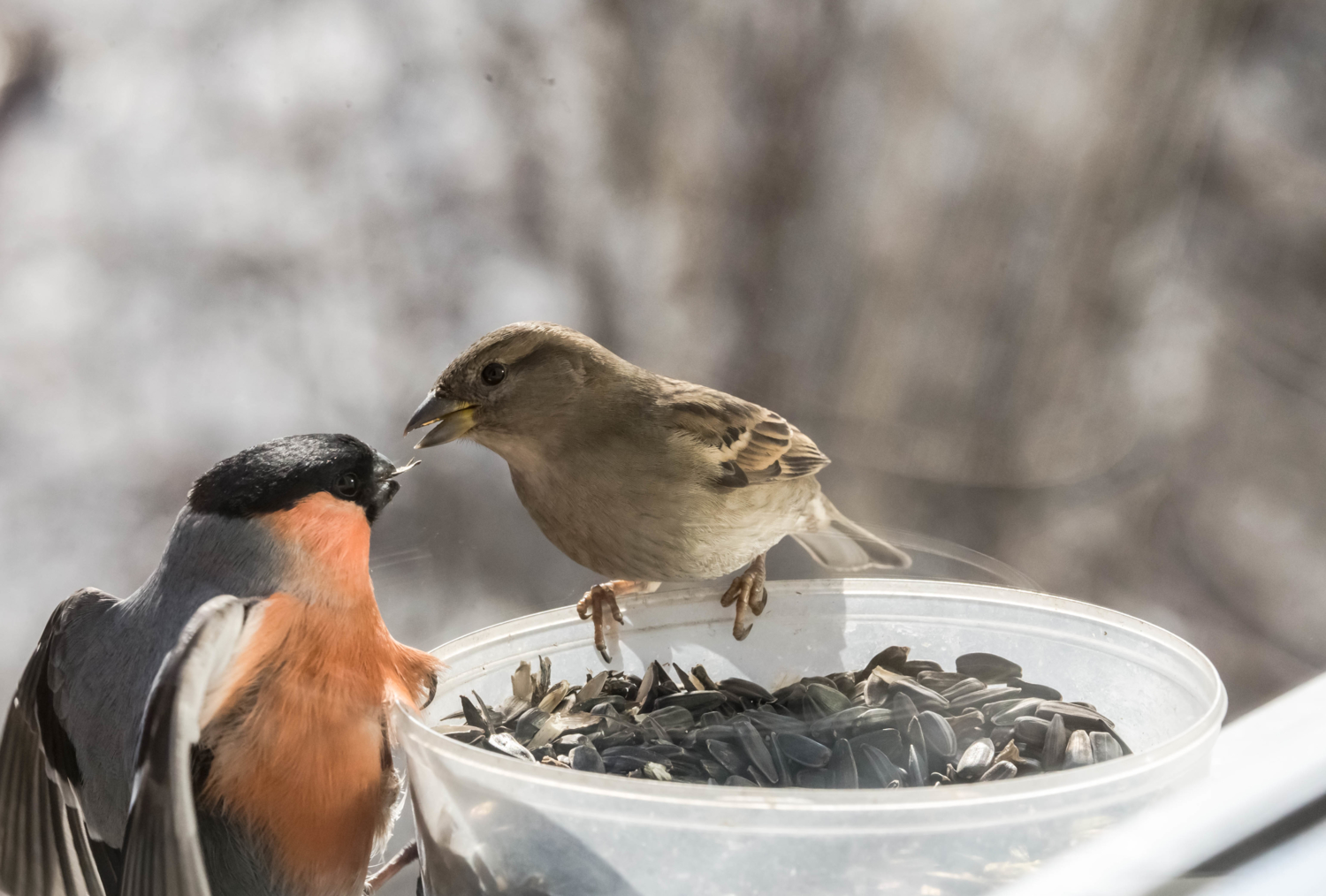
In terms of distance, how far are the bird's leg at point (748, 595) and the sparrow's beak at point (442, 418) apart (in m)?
0.32

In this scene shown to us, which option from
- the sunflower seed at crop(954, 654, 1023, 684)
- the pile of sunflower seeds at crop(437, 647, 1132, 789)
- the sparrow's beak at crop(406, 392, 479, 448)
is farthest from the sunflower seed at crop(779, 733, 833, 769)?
the sparrow's beak at crop(406, 392, 479, 448)

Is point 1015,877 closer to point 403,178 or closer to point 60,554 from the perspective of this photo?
point 403,178

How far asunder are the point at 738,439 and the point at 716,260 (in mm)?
226

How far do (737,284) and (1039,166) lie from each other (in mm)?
184

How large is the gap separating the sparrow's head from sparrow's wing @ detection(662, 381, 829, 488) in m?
0.07

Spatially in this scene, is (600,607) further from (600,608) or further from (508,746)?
(508,746)

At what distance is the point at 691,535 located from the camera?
761 mm

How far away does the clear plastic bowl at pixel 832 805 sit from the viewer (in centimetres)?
50

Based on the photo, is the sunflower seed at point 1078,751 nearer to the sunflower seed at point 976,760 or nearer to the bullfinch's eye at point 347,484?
the sunflower seed at point 976,760

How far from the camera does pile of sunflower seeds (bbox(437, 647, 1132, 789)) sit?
63 cm

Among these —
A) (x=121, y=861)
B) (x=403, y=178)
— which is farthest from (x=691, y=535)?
(x=121, y=861)

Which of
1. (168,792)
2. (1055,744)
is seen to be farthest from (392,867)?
(1055,744)

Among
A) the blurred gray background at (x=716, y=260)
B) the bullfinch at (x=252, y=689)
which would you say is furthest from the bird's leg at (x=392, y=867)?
the blurred gray background at (x=716, y=260)

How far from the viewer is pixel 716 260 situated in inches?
23.4
